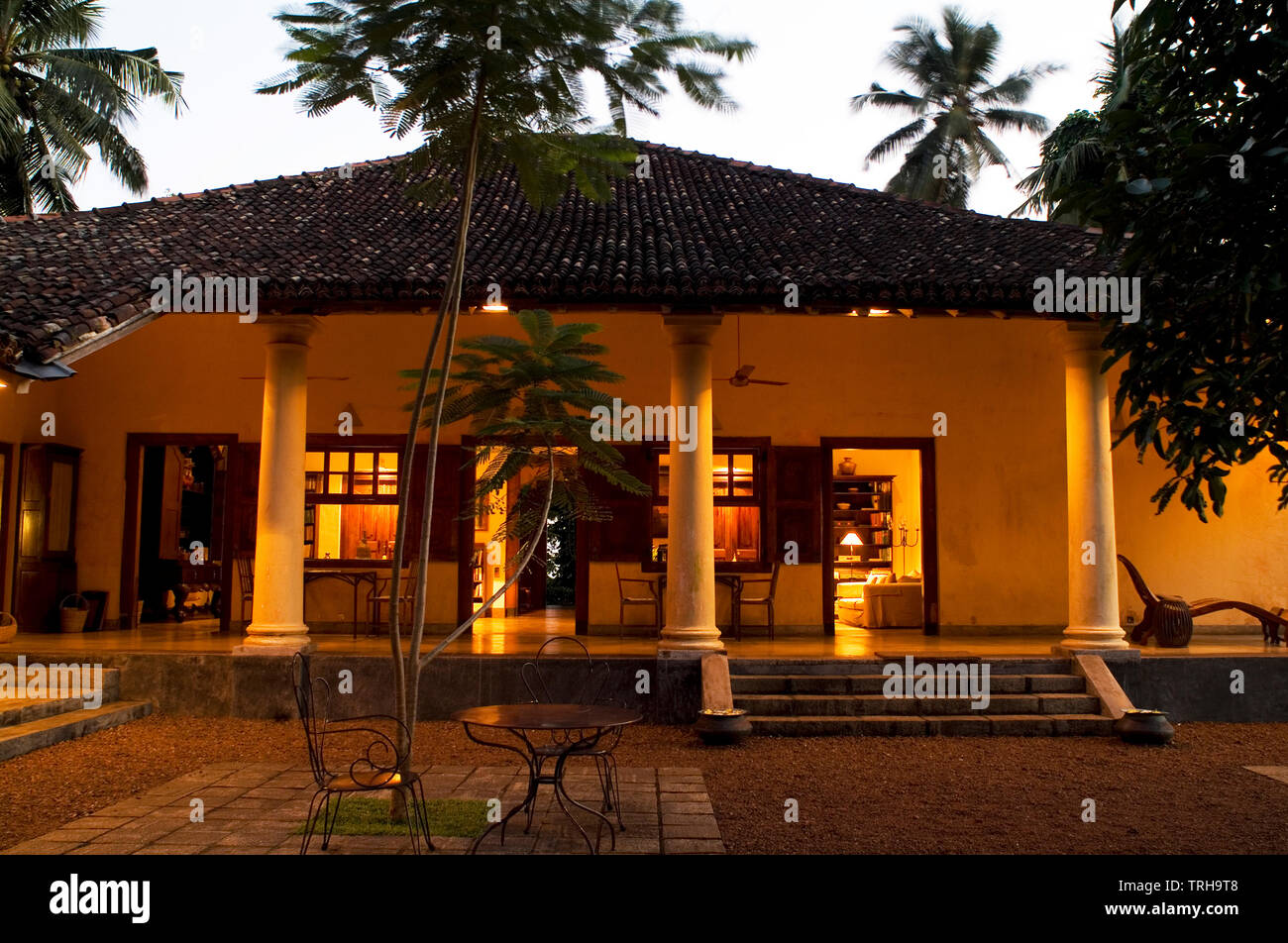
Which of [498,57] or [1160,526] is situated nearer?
[498,57]

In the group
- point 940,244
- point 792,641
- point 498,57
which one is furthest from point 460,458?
point 498,57

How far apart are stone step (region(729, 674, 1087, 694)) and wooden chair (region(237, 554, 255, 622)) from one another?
6.02 m

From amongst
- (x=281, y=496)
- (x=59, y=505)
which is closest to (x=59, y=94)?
(x=59, y=505)

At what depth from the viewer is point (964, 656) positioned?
10.0m

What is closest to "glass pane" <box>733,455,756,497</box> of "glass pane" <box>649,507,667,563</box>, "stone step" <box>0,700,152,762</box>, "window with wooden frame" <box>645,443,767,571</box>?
"window with wooden frame" <box>645,443,767,571</box>

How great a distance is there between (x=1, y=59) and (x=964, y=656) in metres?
19.8

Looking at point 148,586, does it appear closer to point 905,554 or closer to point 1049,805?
point 905,554

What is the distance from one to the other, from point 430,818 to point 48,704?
4.74 metres

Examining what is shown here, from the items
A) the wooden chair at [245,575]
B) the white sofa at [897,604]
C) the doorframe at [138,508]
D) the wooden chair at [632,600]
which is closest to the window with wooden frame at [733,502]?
the wooden chair at [632,600]

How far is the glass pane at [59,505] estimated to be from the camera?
Result: 40.8ft

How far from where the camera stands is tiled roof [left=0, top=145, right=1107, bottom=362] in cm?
962

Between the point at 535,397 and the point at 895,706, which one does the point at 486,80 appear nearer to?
the point at 535,397

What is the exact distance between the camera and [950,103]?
2877 cm

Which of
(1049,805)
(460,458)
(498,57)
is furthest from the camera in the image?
(460,458)
